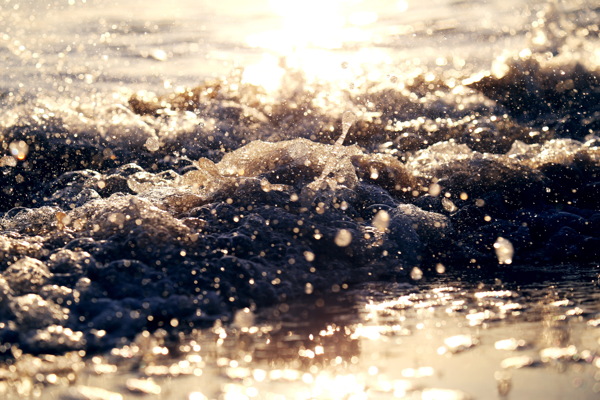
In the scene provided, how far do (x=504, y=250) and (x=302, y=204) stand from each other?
112 cm

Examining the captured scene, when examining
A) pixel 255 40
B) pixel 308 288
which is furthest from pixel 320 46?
pixel 308 288

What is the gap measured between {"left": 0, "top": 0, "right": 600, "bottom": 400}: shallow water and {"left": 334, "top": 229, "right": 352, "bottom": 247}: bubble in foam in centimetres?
1

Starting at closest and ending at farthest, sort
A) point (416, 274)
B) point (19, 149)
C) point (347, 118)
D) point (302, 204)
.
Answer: point (416, 274) < point (302, 204) < point (19, 149) < point (347, 118)

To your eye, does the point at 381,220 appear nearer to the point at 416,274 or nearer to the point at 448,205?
the point at 416,274

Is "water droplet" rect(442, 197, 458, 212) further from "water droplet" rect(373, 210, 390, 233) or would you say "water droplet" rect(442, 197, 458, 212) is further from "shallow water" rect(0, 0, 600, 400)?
"water droplet" rect(373, 210, 390, 233)

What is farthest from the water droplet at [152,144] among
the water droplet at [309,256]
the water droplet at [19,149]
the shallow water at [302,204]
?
the water droplet at [309,256]

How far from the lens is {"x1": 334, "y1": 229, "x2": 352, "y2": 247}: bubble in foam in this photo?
352cm

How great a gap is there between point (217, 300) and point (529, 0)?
7.65m

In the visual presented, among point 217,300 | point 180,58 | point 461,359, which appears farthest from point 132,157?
point 461,359

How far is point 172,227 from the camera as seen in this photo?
327cm

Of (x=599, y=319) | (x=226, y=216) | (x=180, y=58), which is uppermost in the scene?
(x=180, y=58)

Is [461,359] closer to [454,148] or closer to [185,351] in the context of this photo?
[185,351]

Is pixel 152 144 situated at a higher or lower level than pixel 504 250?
higher

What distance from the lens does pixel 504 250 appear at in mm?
3857
